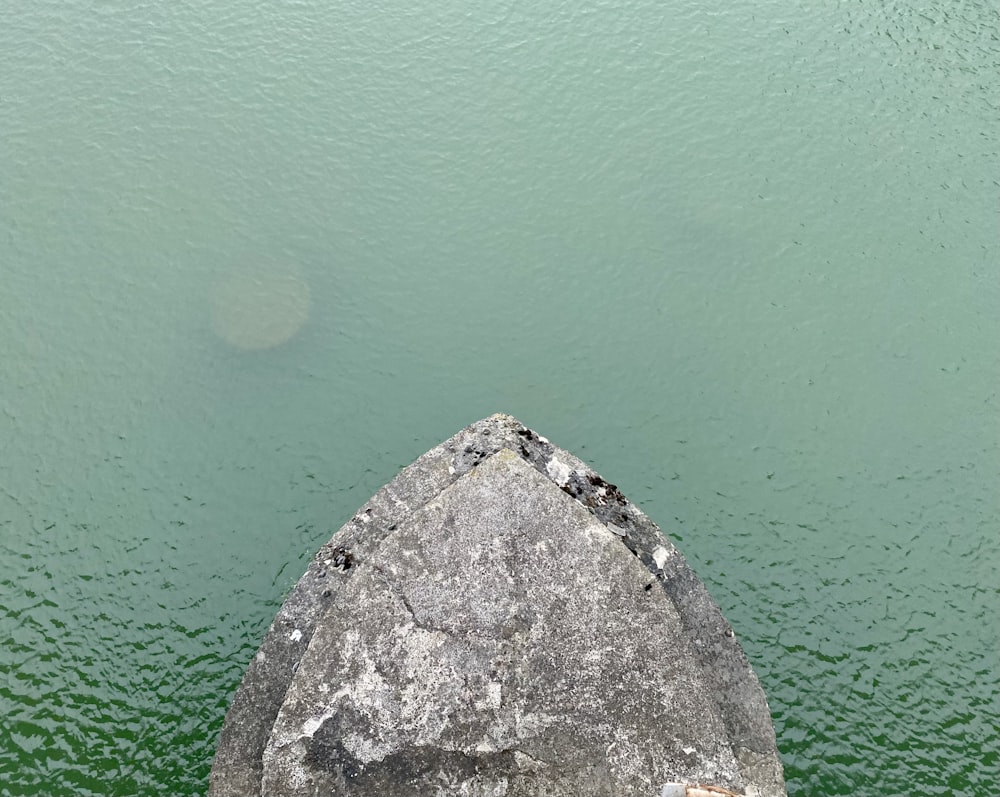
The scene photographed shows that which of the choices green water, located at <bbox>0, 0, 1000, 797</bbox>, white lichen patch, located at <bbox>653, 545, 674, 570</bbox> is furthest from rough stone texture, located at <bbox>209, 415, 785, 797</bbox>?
green water, located at <bbox>0, 0, 1000, 797</bbox>

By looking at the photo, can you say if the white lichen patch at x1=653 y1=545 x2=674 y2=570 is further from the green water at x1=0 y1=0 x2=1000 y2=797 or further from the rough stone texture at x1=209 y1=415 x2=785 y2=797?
the green water at x1=0 y1=0 x2=1000 y2=797

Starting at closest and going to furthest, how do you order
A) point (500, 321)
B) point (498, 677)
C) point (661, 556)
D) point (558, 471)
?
point (498, 677) < point (661, 556) < point (558, 471) < point (500, 321)

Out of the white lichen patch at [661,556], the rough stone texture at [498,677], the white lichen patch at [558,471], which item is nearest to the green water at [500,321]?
the rough stone texture at [498,677]

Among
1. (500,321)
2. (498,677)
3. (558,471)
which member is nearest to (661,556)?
(558,471)

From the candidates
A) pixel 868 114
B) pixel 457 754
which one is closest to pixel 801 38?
pixel 868 114

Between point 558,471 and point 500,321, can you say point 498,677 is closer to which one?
point 558,471

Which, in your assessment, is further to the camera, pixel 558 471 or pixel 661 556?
pixel 558 471

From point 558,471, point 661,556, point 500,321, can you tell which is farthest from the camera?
point 500,321

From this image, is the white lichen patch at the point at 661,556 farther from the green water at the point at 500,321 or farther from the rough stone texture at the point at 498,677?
the green water at the point at 500,321
